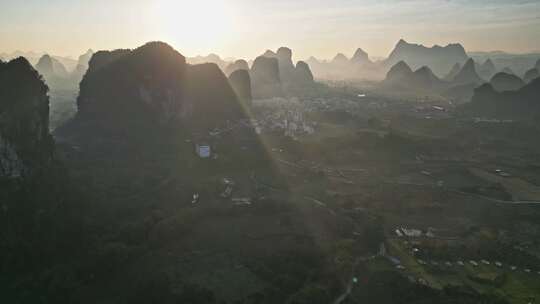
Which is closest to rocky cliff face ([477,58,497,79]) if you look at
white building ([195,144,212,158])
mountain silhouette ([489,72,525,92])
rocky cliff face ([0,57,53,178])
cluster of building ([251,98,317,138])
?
mountain silhouette ([489,72,525,92])

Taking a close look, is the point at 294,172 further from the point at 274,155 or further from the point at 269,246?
the point at 269,246

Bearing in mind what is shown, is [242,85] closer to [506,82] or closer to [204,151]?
[204,151]

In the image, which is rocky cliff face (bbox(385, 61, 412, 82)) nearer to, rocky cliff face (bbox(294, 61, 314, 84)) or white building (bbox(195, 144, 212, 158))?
rocky cliff face (bbox(294, 61, 314, 84))

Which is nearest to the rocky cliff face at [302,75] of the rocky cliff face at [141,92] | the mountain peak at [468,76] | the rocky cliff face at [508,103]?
the mountain peak at [468,76]

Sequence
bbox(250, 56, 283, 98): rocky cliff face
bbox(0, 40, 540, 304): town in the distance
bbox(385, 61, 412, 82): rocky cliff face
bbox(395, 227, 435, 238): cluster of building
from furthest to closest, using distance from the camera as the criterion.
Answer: bbox(385, 61, 412, 82): rocky cliff face, bbox(250, 56, 283, 98): rocky cliff face, bbox(395, 227, 435, 238): cluster of building, bbox(0, 40, 540, 304): town in the distance

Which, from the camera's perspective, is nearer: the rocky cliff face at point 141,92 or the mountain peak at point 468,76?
the rocky cliff face at point 141,92

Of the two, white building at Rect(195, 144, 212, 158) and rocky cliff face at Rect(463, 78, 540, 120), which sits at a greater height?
rocky cliff face at Rect(463, 78, 540, 120)

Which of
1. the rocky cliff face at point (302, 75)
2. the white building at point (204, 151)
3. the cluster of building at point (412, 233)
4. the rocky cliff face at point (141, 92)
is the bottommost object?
the cluster of building at point (412, 233)

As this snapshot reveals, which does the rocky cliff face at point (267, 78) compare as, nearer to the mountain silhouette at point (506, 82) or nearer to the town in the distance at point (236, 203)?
the town in the distance at point (236, 203)
